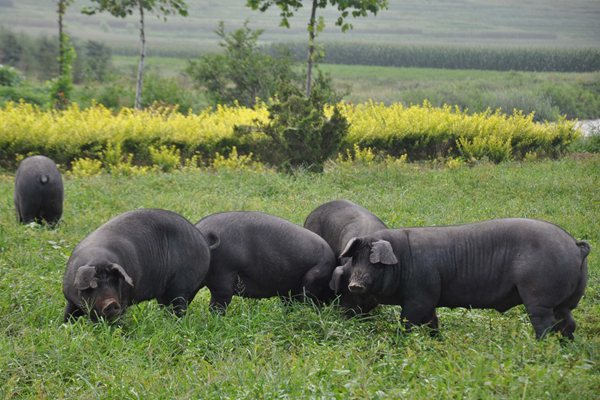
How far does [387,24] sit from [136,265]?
67.1 m

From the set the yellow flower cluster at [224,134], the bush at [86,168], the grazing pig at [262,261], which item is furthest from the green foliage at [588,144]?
the grazing pig at [262,261]

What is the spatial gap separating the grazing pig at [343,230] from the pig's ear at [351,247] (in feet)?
0.41

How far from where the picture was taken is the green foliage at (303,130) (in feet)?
46.3

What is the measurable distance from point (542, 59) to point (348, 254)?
35598mm

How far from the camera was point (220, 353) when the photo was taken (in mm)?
5926

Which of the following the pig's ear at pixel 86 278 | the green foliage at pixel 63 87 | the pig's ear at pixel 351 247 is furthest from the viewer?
the green foliage at pixel 63 87

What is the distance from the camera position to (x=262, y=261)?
7133 mm

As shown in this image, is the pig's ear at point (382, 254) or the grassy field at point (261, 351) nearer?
the grassy field at point (261, 351)

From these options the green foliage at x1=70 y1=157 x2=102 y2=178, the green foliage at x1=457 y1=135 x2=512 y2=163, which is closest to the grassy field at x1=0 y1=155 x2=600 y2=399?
the green foliage at x1=70 y1=157 x2=102 y2=178

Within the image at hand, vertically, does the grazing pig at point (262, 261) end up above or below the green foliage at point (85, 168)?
above

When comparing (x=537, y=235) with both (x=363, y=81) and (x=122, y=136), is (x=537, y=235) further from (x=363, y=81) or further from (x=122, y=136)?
(x=363, y=81)

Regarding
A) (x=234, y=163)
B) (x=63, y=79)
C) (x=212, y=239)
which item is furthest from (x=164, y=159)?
(x=63, y=79)

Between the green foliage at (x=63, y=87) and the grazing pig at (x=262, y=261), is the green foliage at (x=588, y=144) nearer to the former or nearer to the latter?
the green foliage at (x=63, y=87)

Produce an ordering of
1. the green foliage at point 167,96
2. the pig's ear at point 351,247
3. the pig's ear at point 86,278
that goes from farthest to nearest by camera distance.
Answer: the green foliage at point 167,96 → the pig's ear at point 351,247 → the pig's ear at point 86,278
